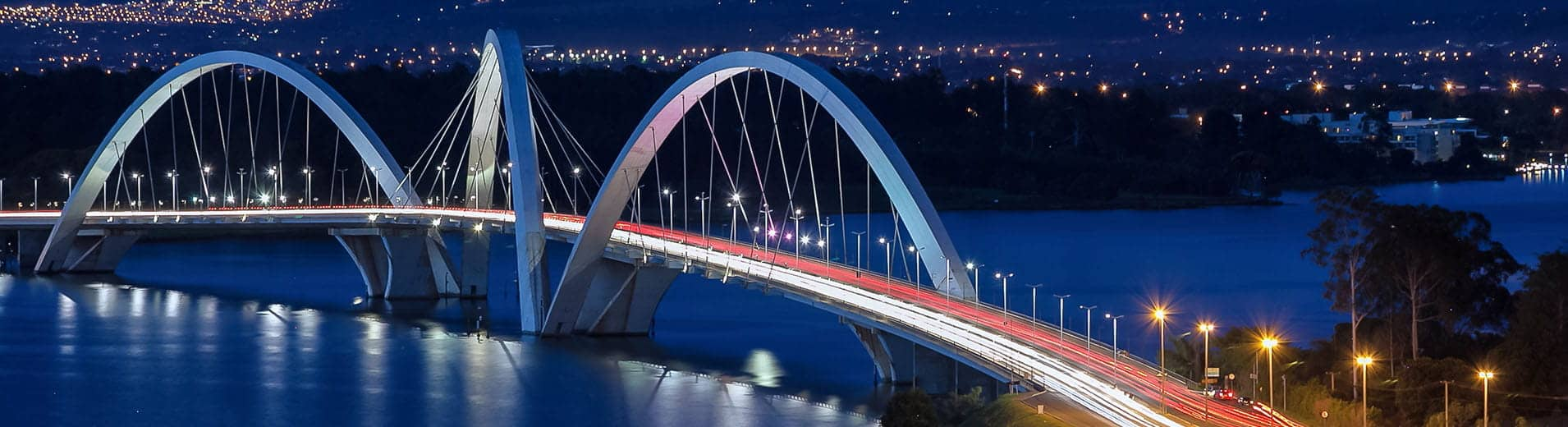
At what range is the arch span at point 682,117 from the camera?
37.1m

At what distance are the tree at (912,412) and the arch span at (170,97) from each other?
3391cm

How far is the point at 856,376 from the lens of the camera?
40.6m

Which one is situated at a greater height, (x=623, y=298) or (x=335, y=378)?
(x=623, y=298)

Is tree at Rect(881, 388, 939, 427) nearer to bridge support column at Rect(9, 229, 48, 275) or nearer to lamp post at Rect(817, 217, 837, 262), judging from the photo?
lamp post at Rect(817, 217, 837, 262)

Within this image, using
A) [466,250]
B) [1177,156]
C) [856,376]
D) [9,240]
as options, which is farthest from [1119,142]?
[856,376]

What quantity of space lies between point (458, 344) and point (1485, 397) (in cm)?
2641

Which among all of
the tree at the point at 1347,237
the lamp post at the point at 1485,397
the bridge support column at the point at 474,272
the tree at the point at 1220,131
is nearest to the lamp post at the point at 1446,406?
the lamp post at the point at 1485,397

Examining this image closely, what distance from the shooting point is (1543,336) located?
33.6 meters

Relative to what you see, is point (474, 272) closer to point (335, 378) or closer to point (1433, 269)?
point (335, 378)

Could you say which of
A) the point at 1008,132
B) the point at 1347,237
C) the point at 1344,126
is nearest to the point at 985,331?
the point at 1347,237

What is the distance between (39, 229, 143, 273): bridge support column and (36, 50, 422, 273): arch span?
18 centimetres

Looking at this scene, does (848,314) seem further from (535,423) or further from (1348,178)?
(1348,178)

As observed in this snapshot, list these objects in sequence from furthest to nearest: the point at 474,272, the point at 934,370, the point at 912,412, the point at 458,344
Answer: the point at 474,272
the point at 458,344
the point at 934,370
the point at 912,412

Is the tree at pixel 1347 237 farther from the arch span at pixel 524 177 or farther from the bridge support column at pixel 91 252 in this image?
the bridge support column at pixel 91 252
